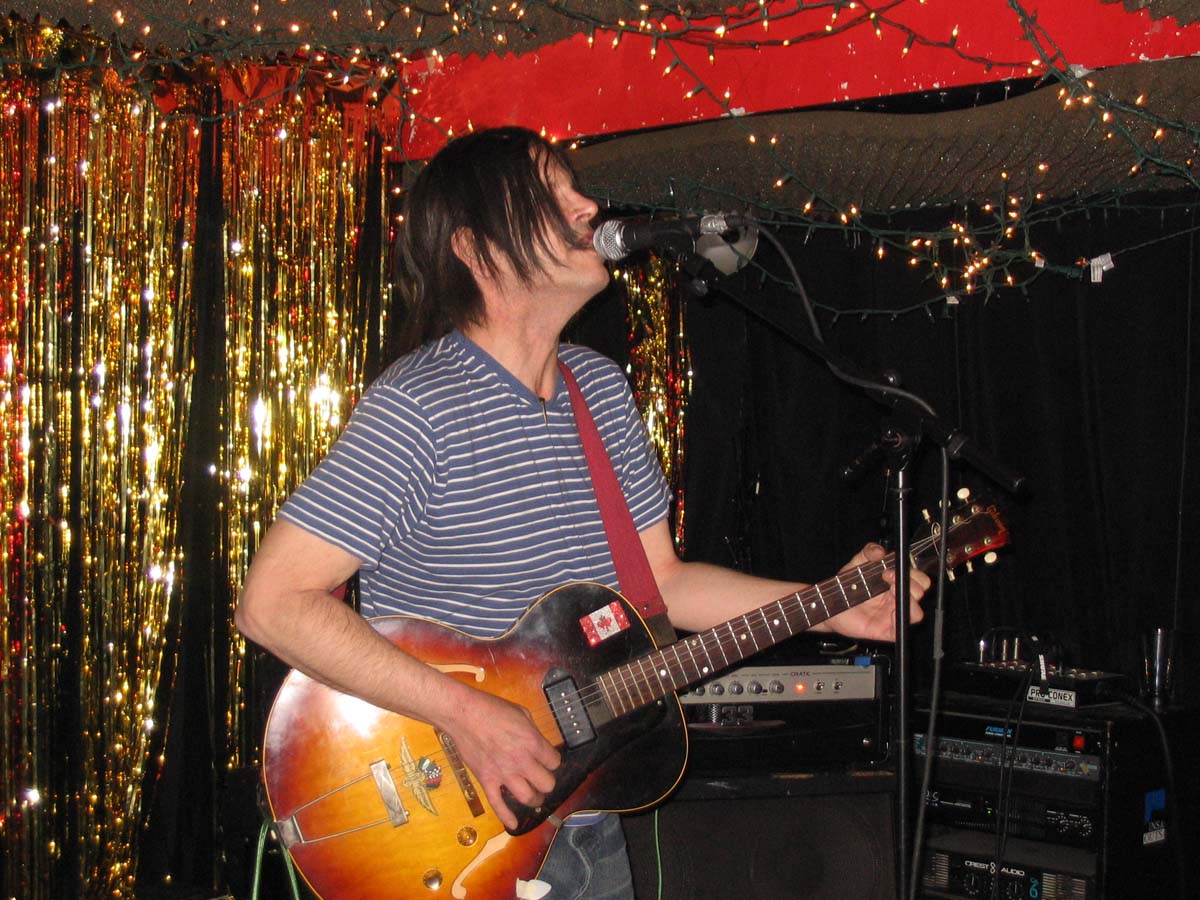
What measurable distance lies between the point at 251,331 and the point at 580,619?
2732 millimetres

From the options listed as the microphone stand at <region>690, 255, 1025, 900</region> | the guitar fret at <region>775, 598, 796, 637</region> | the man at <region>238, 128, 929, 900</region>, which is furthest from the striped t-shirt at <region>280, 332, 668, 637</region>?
the microphone stand at <region>690, 255, 1025, 900</region>

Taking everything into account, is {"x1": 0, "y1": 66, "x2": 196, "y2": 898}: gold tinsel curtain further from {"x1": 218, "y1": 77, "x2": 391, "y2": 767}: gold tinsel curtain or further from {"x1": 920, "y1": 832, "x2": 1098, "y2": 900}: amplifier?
{"x1": 920, "y1": 832, "x2": 1098, "y2": 900}: amplifier

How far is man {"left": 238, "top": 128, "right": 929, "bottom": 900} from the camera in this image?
1950mm

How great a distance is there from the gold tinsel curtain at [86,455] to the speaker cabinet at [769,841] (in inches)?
80.3

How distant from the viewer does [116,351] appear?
4184mm

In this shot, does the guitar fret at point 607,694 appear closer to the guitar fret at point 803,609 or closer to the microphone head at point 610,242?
the guitar fret at point 803,609

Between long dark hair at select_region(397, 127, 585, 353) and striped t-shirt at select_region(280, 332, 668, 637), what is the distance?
0.52 ft

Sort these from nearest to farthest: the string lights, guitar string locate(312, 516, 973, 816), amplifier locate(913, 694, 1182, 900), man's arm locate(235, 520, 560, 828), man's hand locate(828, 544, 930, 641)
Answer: man's arm locate(235, 520, 560, 828), guitar string locate(312, 516, 973, 816), man's hand locate(828, 544, 930, 641), amplifier locate(913, 694, 1182, 900), the string lights

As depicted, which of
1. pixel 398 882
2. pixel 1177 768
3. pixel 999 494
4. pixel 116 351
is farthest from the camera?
pixel 999 494

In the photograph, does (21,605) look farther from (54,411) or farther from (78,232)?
(78,232)

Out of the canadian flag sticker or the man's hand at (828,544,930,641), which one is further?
the man's hand at (828,544,930,641)

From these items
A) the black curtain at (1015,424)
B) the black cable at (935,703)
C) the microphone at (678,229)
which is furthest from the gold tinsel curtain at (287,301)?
the black cable at (935,703)

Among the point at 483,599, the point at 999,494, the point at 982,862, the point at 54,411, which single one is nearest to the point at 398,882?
the point at 483,599

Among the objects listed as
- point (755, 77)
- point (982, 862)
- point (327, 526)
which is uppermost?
point (755, 77)
